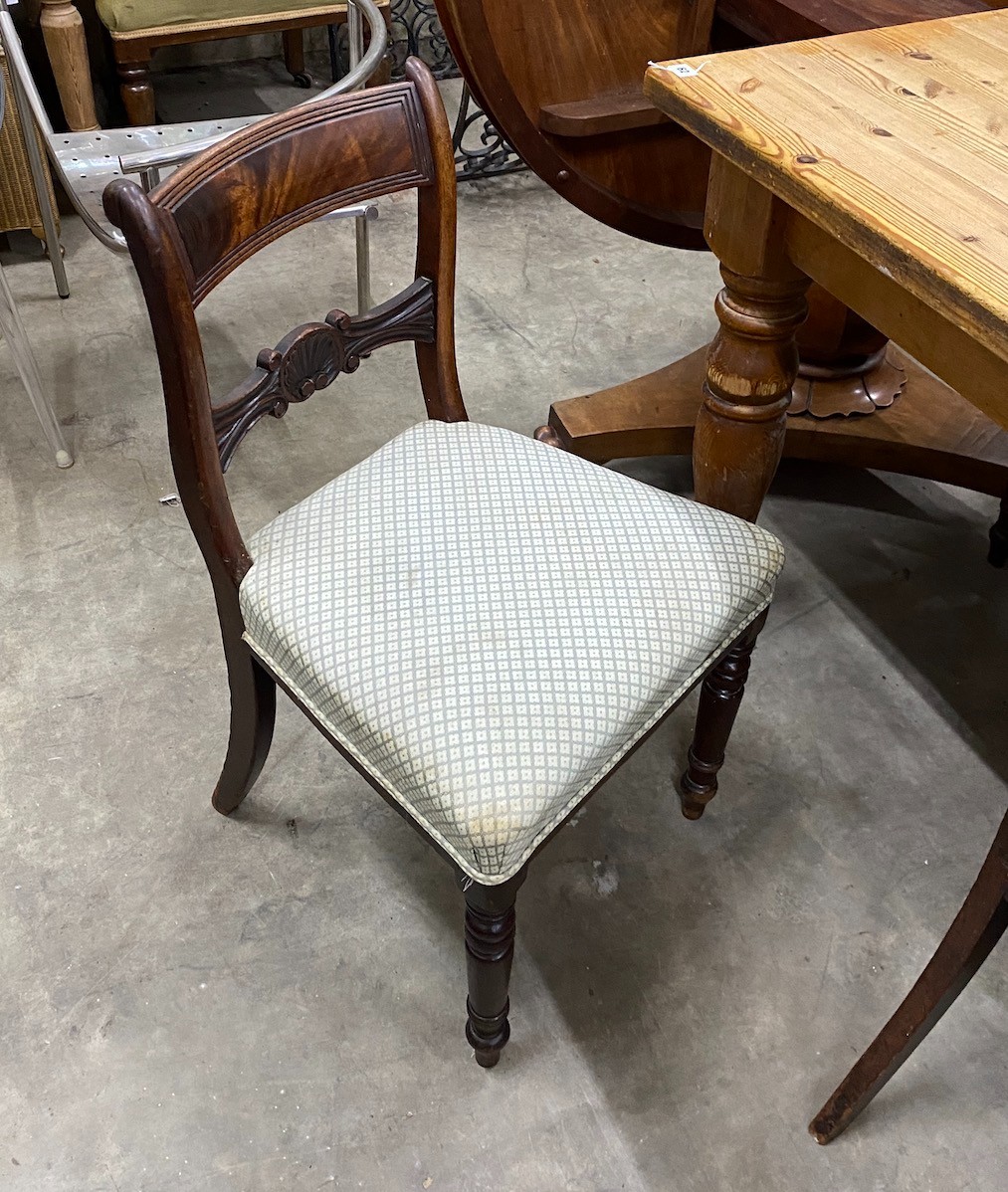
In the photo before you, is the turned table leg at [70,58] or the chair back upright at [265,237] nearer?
the chair back upright at [265,237]

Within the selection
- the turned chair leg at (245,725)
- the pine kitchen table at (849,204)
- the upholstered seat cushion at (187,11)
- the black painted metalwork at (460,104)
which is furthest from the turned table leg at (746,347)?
the upholstered seat cushion at (187,11)

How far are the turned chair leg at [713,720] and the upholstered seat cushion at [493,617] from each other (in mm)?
109

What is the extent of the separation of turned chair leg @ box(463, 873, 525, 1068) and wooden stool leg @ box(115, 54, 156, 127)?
194 centimetres

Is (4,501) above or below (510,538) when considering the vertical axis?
below

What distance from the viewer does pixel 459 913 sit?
45.9 inches

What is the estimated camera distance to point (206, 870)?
1.20m

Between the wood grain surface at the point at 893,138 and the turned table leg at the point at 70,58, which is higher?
the wood grain surface at the point at 893,138

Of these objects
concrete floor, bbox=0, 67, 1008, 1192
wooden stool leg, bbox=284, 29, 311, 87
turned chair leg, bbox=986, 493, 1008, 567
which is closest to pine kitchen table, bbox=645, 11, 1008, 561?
concrete floor, bbox=0, 67, 1008, 1192

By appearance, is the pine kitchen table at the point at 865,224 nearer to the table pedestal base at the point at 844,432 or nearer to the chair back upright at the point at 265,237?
the chair back upright at the point at 265,237

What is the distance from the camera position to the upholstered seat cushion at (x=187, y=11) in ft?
6.72

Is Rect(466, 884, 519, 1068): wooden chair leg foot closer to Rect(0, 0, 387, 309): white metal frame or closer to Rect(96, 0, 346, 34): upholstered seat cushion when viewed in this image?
Rect(0, 0, 387, 309): white metal frame

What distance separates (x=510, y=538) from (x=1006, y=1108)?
29.5 inches

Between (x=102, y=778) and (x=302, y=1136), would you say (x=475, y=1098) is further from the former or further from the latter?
(x=102, y=778)

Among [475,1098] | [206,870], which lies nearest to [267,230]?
[206,870]
